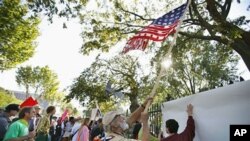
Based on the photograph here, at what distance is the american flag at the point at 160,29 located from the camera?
231 inches

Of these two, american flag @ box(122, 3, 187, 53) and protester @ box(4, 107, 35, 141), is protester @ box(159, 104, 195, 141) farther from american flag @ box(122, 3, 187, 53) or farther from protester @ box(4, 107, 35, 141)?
protester @ box(4, 107, 35, 141)

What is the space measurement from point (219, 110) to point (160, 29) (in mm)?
1642

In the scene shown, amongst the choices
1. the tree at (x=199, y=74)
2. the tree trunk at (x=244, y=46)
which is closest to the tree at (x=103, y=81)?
Answer: the tree at (x=199, y=74)

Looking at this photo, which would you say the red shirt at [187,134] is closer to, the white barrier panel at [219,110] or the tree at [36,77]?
the white barrier panel at [219,110]

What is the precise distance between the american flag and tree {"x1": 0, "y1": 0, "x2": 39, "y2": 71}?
56.3ft

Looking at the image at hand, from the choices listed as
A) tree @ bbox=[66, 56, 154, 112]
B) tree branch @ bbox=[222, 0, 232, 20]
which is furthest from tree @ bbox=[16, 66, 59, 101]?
tree branch @ bbox=[222, 0, 232, 20]

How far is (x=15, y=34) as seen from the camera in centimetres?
2831

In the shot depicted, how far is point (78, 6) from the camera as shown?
546 inches

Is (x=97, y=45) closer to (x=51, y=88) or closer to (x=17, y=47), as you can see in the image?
(x=17, y=47)

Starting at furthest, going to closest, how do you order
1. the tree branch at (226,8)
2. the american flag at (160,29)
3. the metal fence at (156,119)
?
the tree branch at (226,8) < the metal fence at (156,119) < the american flag at (160,29)

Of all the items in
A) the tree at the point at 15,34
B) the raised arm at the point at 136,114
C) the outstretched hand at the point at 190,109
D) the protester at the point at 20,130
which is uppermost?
the tree at the point at 15,34

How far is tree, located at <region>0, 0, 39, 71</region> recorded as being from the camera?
23281 millimetres

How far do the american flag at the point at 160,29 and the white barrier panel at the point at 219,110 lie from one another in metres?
1.02

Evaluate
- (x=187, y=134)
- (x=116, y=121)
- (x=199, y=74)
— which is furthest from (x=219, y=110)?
(x=199, y=74)
